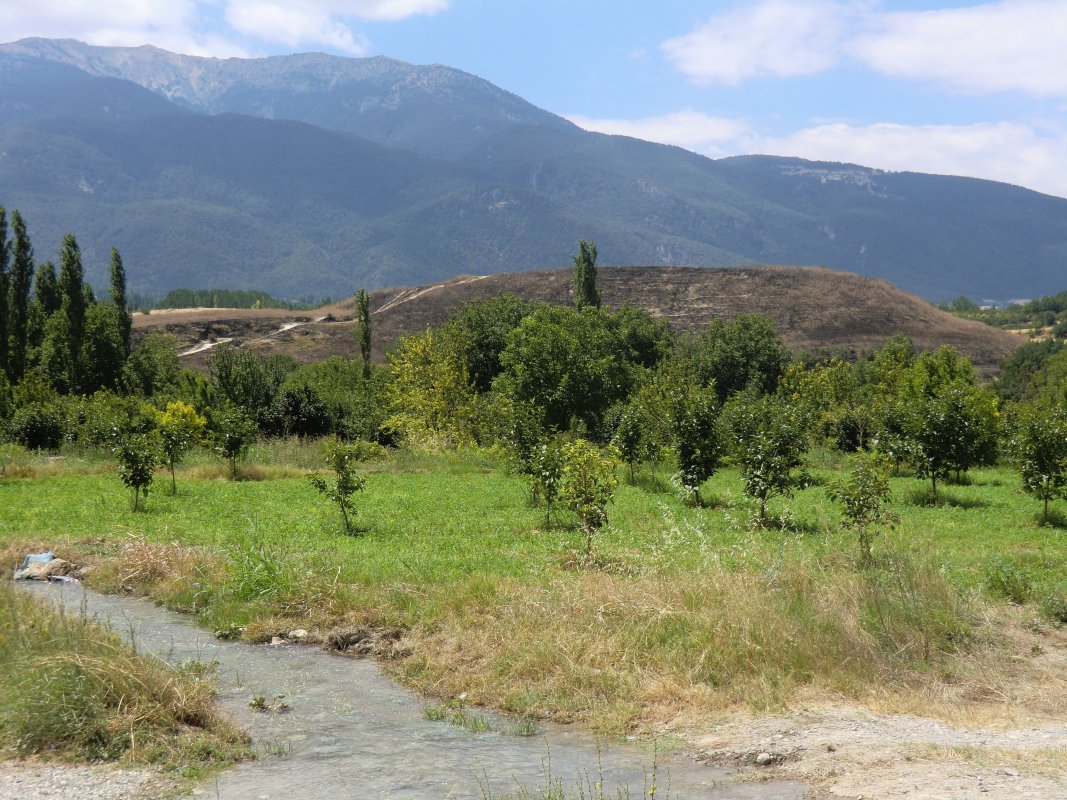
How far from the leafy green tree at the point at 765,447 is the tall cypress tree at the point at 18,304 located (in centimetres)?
4675

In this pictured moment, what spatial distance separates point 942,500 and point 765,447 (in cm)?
816

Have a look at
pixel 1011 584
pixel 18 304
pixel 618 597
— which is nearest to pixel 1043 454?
Answer: pixel 1011 584

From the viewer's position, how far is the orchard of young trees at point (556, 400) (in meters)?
21.4

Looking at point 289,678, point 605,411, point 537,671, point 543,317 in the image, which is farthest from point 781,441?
point 543,317

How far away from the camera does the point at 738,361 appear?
66.1 meters

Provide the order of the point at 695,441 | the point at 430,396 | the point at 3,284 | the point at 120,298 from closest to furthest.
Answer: the point at 695,441 → the point at 430,396 → the point at 3,284 → the point at 120,298

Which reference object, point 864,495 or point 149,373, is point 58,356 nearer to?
point 149,373

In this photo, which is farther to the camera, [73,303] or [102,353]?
[102,353]

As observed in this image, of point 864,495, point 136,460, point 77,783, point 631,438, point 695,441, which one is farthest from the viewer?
point 631,438

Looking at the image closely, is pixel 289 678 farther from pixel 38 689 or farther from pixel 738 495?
pixel 738 495

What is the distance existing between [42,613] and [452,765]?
229 inches

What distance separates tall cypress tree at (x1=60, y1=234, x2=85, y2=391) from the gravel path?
49394 mm

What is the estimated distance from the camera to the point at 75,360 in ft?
171

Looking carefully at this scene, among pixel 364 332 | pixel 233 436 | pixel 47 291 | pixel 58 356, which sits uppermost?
pixel 47 291
